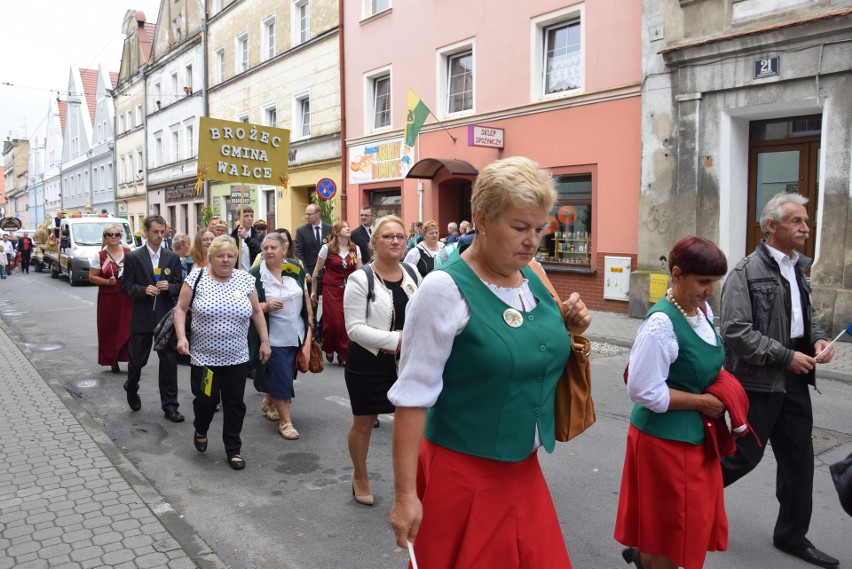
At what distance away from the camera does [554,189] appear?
7.16 feet

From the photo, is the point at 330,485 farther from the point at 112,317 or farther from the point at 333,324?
the point at 112,317

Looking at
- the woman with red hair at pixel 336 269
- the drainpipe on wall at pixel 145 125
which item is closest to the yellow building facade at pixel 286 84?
the drainpipe on wall at pixel 145 125

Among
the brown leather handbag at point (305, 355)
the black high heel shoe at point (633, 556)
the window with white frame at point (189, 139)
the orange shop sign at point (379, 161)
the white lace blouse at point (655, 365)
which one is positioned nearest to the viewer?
the white lace blouse at point (655, 365)

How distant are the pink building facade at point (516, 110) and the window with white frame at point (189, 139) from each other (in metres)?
14.0

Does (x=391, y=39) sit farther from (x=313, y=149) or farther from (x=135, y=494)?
(x=135, y=494)

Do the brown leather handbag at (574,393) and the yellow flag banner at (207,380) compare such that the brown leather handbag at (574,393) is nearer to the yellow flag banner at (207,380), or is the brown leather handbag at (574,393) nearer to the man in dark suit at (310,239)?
the yellow flag banner at (207,380)

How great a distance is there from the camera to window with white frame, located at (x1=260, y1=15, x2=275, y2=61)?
983 inches

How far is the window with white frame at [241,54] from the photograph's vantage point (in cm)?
2681

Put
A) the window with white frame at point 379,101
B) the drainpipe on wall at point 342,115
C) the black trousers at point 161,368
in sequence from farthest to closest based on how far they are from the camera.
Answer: the drainpipe on wall at point 342,115 → the window with white frame at point 379,101 → the black trousers at point 161,368

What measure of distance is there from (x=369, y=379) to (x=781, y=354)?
2.37 m

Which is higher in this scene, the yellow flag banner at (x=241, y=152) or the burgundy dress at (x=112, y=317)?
the yellow flag banner at (x=241, y=152)

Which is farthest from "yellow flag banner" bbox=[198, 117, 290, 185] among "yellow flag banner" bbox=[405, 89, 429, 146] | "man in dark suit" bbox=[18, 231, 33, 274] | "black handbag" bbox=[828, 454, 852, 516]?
"man in dark suit" bbox=[18, 231, 33, 274]

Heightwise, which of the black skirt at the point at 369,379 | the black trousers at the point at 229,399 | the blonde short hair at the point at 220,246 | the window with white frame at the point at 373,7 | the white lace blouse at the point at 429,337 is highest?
the window with white frame at the point at 373,7

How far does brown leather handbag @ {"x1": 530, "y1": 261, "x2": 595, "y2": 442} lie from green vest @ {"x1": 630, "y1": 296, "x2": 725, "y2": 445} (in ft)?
2.49
